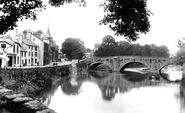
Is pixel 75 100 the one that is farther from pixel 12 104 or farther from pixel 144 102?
pixel 12 104

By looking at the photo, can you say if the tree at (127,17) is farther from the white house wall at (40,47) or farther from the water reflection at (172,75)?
the white house wall at (40,47)

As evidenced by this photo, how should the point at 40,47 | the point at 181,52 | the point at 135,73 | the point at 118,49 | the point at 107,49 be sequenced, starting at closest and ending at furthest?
the point at 181,52, the point at 40,47, the point at 135,73, the point at 107,49, the point at 118,49

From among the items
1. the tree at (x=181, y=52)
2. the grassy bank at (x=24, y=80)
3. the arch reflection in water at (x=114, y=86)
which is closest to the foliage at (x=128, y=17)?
the grassy bank at (x=24, y=80)

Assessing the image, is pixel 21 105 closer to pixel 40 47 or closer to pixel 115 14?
pixel 115 14

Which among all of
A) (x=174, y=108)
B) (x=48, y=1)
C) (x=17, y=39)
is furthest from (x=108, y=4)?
(x=17, y=39)

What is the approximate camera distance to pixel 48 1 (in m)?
6.14

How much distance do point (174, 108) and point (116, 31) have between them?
41.6ft

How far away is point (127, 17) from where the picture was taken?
5027 millimetres

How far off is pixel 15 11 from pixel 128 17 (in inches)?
133

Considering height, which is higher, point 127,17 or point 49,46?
point 49,46

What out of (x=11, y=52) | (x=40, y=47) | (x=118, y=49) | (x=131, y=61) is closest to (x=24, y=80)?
(x=11, y=52)

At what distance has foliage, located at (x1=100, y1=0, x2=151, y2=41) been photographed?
495cm

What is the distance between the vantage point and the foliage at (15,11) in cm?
561

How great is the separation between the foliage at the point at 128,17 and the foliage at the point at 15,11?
86.8 inches
